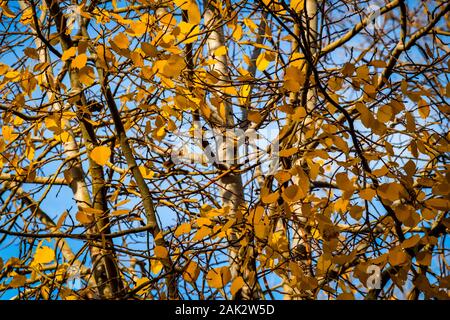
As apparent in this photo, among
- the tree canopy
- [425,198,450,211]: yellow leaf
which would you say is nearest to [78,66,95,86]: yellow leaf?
the tree canopy

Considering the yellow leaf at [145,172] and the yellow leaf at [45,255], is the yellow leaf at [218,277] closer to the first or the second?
the yellow leaf at [45,255]

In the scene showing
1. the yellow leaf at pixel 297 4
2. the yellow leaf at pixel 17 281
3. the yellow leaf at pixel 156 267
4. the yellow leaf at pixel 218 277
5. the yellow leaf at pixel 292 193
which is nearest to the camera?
the yellow leaf at pixel 292 193

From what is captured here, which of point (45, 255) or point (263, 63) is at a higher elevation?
point (263, 63)

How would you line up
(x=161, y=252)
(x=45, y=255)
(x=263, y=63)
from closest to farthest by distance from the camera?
(x=161, y=252) < (x=45, y=255) < (x=263, y=63)

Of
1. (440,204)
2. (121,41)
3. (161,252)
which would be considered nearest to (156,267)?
(161,252)

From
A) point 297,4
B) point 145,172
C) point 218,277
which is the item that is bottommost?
point 218,277

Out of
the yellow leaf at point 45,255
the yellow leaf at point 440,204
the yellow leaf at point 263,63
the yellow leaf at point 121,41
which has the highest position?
the yellow leaf at point 263,63

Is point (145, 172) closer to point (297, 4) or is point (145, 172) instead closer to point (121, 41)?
point (121, 41)

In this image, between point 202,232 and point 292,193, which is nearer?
point 292,193

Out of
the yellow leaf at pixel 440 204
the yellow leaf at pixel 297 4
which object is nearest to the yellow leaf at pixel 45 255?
the yellow leaf at pixel 297 4
